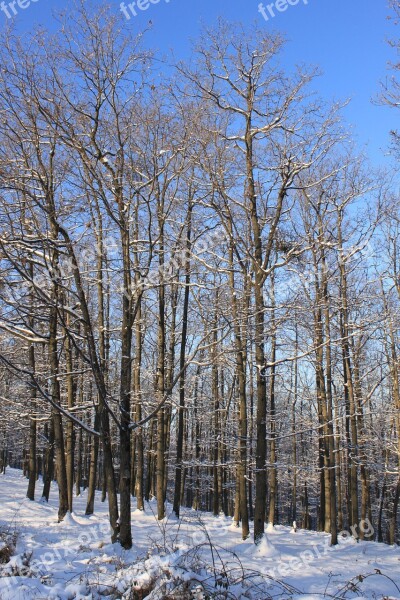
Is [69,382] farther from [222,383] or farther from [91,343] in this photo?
[222,383]

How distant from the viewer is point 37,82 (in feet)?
22.1

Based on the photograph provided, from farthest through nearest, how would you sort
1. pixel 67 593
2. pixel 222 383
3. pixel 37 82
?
pixel 222 383 < pixel 37 82 < pixel 67 593

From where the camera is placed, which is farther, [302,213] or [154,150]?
[302,213]

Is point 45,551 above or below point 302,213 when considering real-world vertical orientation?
below

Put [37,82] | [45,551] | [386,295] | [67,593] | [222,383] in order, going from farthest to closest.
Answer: [222,383], [386,295], [37,82], [45,551], [67,593]

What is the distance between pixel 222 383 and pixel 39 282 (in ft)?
63.7

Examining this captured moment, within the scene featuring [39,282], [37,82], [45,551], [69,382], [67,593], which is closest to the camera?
[67,593]

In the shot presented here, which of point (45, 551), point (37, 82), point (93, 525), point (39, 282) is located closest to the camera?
point (45, 551)

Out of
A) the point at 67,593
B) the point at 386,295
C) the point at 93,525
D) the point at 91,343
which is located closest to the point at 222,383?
the point at 386,295

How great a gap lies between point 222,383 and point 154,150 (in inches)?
766

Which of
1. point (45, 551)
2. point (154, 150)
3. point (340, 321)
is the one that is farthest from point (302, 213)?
point (45, 551)

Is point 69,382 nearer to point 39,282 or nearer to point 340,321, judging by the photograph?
point 39,282

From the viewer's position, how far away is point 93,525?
12562mm

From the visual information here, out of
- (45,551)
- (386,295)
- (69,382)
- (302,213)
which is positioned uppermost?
(302,213)
